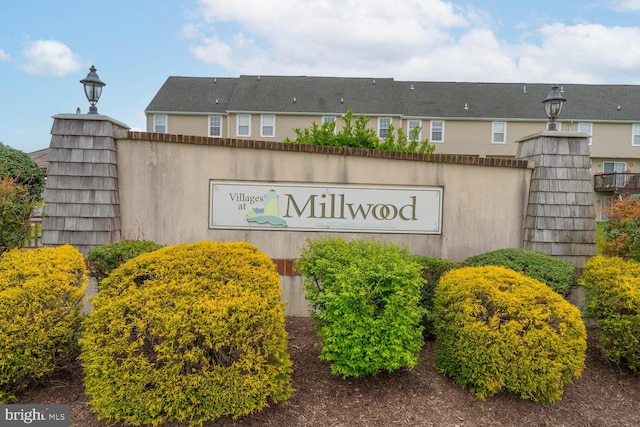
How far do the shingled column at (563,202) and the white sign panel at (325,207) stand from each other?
1.37 meters

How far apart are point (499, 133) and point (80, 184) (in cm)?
2326

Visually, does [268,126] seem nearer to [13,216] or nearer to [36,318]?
[13,216]

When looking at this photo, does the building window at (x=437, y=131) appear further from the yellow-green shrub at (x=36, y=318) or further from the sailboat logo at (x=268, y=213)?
the yellow-green shrub at (x=36, y=318)

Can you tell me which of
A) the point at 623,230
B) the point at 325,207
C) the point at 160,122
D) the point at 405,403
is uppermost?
the point at 160,122

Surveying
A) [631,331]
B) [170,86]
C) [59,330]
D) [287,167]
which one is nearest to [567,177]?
[631,331]

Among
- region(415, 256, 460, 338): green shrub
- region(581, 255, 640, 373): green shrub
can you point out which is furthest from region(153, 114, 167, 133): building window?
region(581, 255, 640, 373): green shrub

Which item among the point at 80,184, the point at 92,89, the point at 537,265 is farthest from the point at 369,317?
the point at 92,89

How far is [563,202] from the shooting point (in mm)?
5543

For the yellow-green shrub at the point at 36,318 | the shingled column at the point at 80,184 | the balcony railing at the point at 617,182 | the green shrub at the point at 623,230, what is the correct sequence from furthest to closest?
the balcony railing at the point at 617,182 → the shingled column at the point at 80,184 → the green shrub at the point at 623,230 → the yellow-green shrub at the point at 36,318

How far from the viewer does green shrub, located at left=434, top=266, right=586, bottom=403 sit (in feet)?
10.2

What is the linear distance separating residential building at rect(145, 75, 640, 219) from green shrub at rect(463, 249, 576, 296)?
1883 cm

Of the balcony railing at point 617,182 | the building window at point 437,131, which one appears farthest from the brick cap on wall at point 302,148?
the building window at point 437,131

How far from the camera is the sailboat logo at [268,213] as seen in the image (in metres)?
5.47

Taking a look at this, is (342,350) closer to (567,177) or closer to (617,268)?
(617,268)
